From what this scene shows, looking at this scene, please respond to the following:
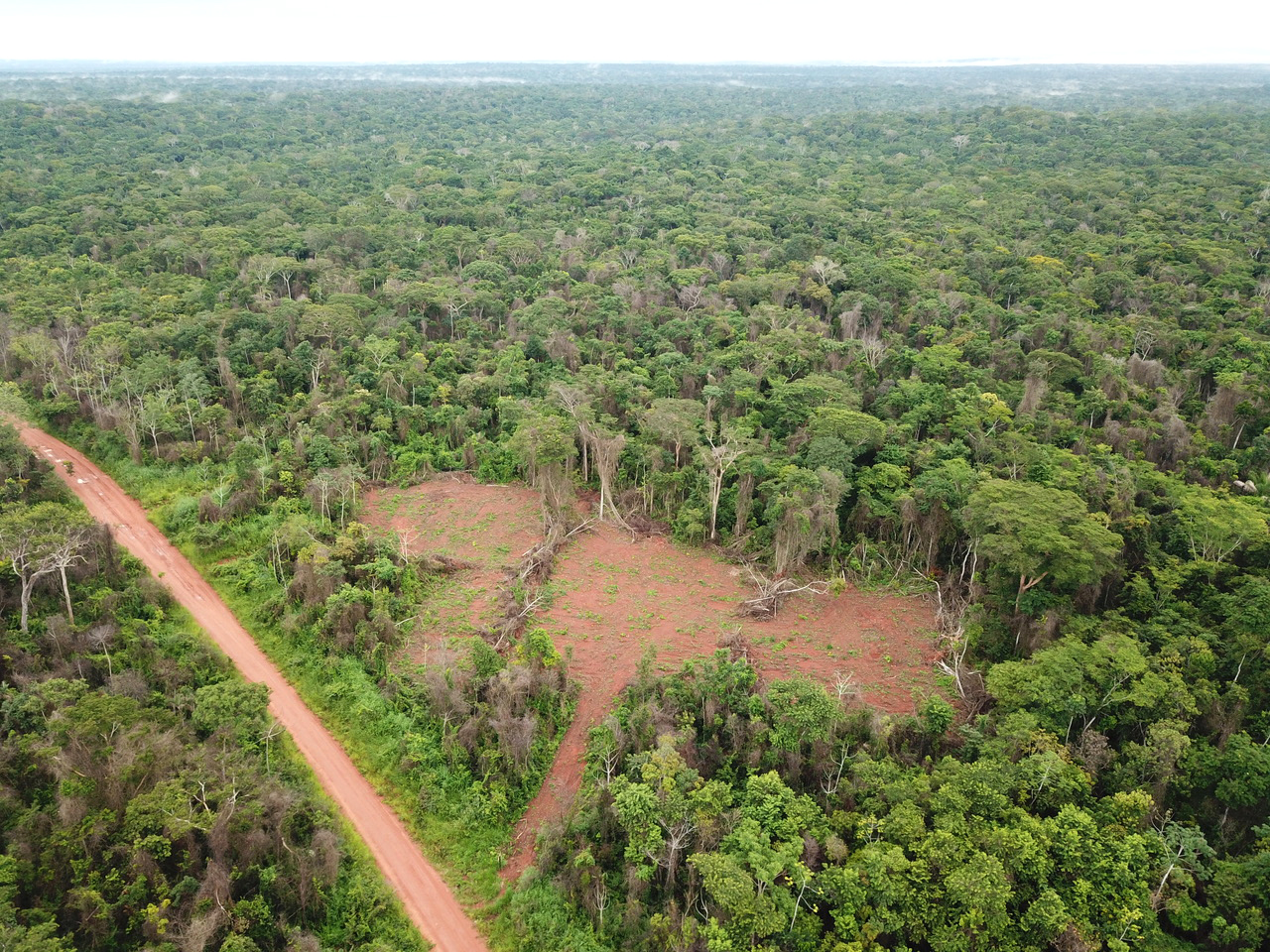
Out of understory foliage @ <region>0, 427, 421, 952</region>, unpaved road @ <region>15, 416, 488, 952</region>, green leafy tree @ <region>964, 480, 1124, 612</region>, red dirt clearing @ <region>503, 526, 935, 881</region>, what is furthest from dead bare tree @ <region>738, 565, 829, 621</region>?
understory foliage @ <region>0, 427, 421, 952</region>

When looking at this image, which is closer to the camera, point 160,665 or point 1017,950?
point 1017,950

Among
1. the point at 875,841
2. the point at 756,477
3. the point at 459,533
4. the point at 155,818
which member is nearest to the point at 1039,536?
the point at 756,477

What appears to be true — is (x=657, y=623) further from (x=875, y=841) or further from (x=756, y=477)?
(x=875, y=841)

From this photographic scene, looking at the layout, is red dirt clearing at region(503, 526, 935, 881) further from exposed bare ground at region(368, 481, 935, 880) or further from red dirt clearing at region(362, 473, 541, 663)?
red dirt clearing at region(362, 473, 541, 663)

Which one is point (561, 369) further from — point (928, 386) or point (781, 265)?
point (781, 265)

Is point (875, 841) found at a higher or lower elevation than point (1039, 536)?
lower

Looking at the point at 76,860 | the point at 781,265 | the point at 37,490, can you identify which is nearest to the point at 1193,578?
the point at 76,860

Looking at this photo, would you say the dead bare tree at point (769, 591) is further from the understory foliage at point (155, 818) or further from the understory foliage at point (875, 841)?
the understory foliage at point (155, 818)
